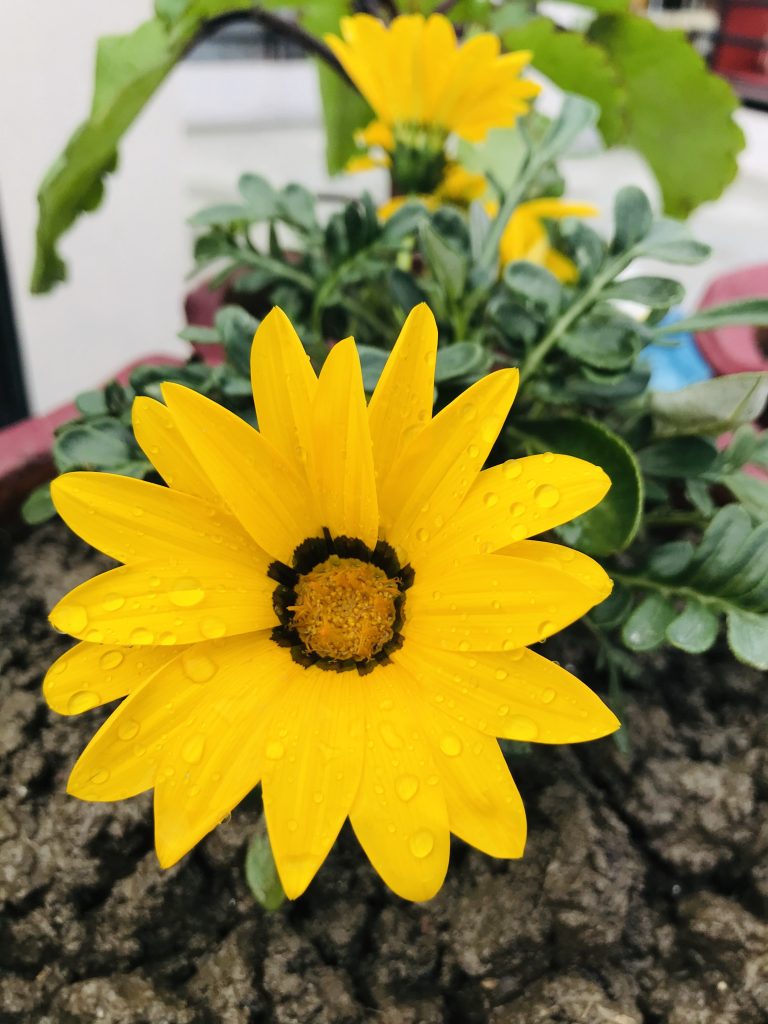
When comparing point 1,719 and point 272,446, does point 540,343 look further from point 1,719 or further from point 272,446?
point 1,719

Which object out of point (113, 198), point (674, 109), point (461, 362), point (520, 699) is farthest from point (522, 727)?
point (113, 198)

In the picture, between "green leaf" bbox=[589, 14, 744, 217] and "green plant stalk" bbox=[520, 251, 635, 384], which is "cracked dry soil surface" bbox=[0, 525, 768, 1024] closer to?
"green plant stalk" bbox=[520, 251, 635, 384]

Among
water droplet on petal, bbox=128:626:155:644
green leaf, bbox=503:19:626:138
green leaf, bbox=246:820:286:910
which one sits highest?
green leaf, bbox=503:19:626:138

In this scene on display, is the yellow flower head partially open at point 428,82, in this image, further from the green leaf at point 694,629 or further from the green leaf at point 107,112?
the green leaf at point 694,629

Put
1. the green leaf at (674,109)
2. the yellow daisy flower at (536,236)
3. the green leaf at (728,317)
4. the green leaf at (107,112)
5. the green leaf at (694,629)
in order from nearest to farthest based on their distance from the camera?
the green leaf at (694,629)
the green leaf at (728,317)
the green leaf at (107,112)
the yellow daisy flower at (536,236)
the green leaf at (674,109)

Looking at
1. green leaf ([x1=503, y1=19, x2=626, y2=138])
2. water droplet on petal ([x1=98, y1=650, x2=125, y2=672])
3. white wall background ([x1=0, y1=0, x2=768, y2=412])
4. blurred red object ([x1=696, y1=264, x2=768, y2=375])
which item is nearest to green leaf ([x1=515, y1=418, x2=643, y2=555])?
water droplet on petal ([x1=98, y1=650, x2=125, y2=672])

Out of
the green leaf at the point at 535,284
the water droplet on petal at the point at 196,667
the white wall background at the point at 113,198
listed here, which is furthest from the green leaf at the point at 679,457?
the white wall background at the point at 113,198
